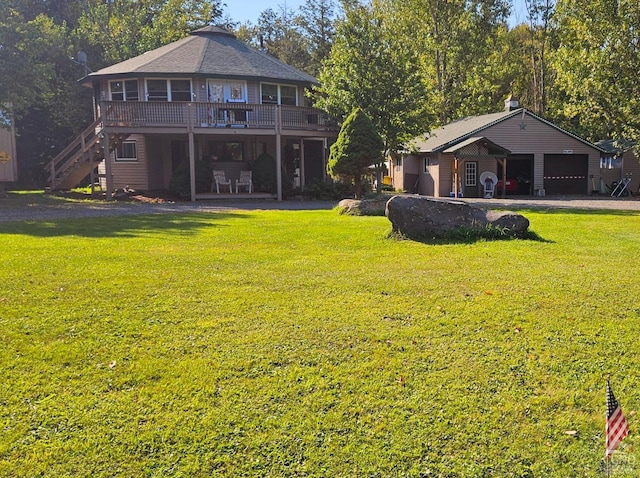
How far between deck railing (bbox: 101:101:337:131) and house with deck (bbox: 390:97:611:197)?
767cm

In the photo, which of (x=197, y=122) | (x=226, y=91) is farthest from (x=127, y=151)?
(x=197, y=122)

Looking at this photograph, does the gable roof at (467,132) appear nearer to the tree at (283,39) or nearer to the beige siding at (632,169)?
the beige siding at (632,169)

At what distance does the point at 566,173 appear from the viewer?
98.4 feet

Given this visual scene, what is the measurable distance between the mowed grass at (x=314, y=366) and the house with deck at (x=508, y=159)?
20.6 meters

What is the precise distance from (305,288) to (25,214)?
12251 millimetres

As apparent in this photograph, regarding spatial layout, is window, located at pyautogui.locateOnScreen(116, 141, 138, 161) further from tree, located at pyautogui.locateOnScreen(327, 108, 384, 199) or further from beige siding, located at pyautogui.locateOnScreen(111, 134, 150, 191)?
tree, located at pyautogui.locateOnScreen(327, 108, 384, 199)

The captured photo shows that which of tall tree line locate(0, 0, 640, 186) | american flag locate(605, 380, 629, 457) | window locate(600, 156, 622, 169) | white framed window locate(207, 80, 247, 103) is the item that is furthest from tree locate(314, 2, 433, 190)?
american flag locate(605, 380, 629, 457)

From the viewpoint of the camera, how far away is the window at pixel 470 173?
28.0m

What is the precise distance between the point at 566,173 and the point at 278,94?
1588 cm

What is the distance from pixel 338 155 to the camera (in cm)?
1977

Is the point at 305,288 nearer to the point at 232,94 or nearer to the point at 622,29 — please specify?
the point at 232,94

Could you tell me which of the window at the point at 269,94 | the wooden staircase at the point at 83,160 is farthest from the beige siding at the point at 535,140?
the wooden staircase at the point at 83,160

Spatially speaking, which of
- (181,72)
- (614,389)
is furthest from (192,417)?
(181,72)

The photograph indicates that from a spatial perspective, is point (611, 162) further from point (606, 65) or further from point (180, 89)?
point (180, 89)
